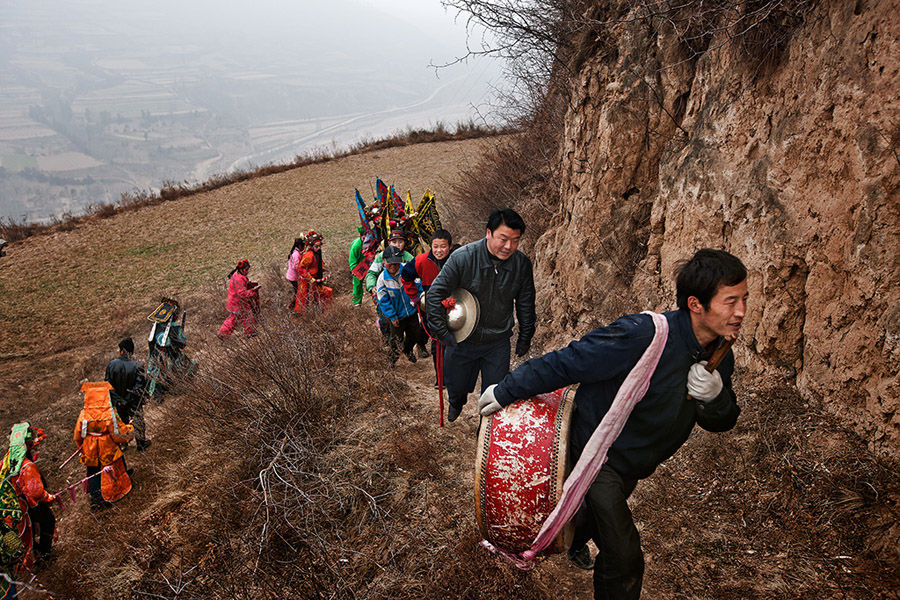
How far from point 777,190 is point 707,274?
186cm

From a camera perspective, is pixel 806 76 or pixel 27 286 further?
pixel 27 286

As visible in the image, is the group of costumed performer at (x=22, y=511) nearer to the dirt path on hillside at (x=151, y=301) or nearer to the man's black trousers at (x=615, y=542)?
the dirt path on hillside at (x=151, y=301)

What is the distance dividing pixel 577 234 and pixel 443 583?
382 centimetres

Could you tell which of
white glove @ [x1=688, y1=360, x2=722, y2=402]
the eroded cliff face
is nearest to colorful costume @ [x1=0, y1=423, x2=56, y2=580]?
white glove @ [x1=688, y1=360, x2=722, y2=402]

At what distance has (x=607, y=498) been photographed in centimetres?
197

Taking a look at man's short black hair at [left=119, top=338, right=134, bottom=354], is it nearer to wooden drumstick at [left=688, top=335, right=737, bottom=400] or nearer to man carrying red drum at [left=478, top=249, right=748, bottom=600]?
man carrying red drum at [left=478, top=249, right=748, bottom=600]

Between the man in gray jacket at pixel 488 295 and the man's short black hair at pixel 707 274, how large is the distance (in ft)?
4.99

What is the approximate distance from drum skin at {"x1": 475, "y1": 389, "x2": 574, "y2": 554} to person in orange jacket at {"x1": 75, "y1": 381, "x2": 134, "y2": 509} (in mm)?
4620

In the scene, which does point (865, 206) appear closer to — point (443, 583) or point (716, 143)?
point (716, 143)

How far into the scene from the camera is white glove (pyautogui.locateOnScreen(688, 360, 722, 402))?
1.89 m

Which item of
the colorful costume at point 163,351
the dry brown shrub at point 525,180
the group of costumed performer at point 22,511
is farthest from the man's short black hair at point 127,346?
the dry brown shrub at point 525,180

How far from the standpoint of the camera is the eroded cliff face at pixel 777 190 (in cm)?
Answer: 250

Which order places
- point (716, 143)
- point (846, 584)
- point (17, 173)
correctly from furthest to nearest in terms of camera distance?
point (17, 173)
point (716, 143)
point (846, 584)

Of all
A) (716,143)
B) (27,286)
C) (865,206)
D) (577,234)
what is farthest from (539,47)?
(27,286)
